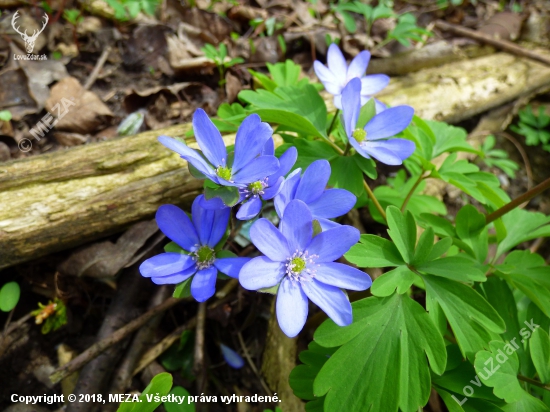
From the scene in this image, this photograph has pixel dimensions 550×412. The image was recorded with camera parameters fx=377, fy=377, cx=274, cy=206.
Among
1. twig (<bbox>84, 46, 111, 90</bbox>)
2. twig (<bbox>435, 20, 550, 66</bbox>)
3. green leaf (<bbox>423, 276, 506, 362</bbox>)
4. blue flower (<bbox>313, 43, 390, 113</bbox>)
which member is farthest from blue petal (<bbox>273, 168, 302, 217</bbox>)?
twig (<bbox>435, 20, 550, 66</bbox>)

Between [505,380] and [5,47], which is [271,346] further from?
[5,47]

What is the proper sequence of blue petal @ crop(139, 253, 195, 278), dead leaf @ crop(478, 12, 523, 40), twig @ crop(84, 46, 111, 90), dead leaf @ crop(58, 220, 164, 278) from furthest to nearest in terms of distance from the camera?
1. dead leaf @ crop(478, 12, 523, 40)
2. twig @ crop(84, 46, 111, 90)
3. dead leaf @ crop(58, 220, 164, 278)
4. blue petal @ crop(139, 253, 195, 278)

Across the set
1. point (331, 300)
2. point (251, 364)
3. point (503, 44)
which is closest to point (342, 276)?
point (331, 300)

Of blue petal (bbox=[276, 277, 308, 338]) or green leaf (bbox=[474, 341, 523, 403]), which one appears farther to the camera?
green leaf (bbox=[474, 341, 523, 403])

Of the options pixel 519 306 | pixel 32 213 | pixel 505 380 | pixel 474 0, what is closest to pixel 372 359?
pixel 505 380

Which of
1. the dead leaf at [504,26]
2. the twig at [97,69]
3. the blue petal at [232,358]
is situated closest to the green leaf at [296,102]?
the blue petal at [232,358]

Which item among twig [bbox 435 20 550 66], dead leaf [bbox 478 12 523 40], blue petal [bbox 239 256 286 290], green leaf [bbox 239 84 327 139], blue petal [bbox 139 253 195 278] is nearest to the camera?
blue petal [bbox 239 256 286 290]

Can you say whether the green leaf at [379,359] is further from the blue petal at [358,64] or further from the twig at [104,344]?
the blue petal at [358,64]

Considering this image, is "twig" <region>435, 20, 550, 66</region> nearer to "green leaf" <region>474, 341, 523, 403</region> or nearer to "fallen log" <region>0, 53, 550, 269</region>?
"fallen log" <region>0, 53, 550, 269</region>
